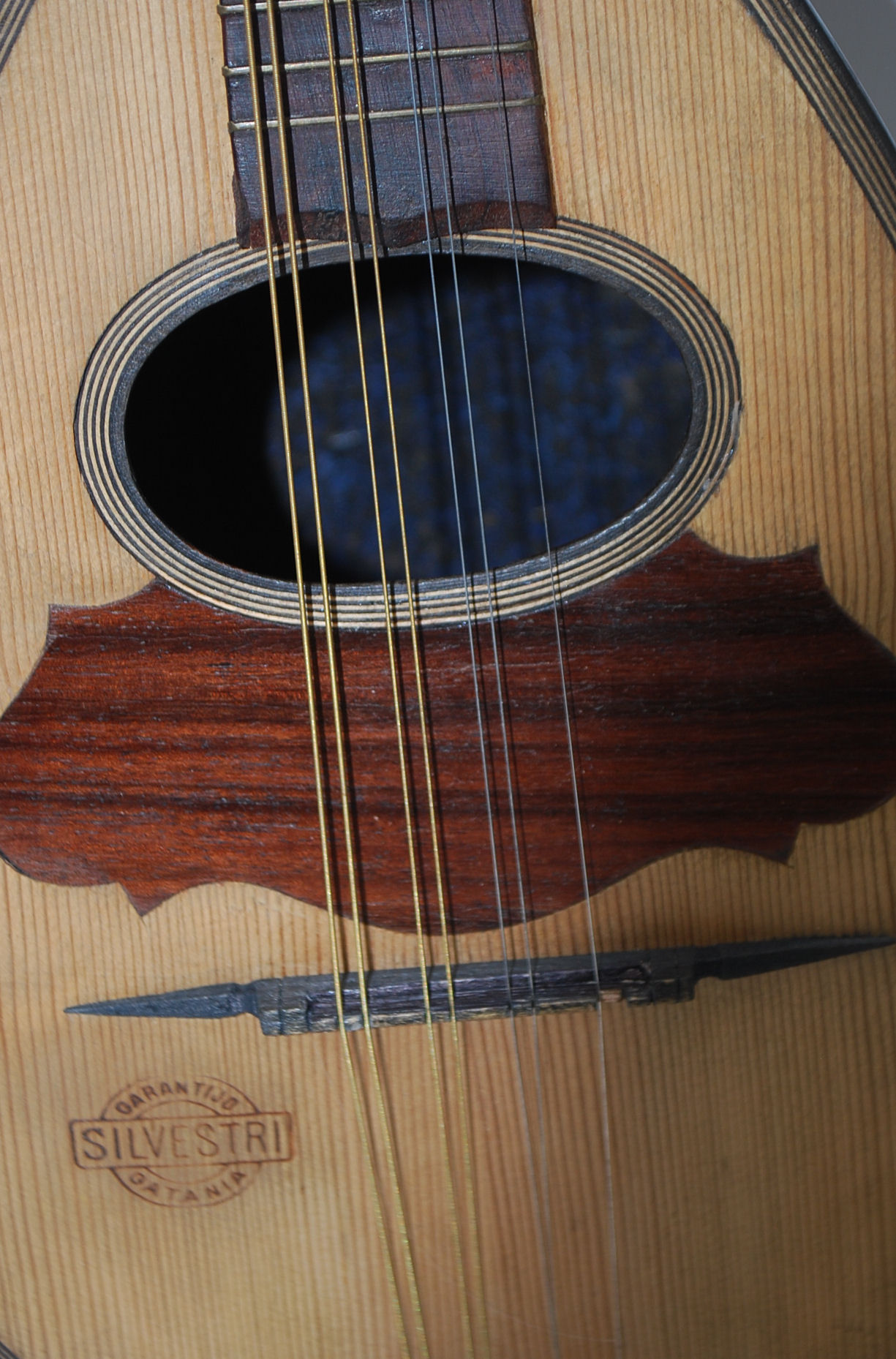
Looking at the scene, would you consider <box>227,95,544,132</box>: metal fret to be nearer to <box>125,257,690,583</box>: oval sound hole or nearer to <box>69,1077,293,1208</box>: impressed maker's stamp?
<box>125,257,690,583</box>: oval sound hole

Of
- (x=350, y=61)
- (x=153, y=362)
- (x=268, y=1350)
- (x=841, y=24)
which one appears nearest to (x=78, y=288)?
(x=153, y=362)

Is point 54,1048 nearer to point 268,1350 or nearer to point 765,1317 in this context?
point 268,1350

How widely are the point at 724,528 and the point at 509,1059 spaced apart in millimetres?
342

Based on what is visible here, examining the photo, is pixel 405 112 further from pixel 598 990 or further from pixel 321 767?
pixel 598 990

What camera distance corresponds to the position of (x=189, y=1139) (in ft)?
2.22

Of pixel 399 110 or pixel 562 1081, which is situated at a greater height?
pixel 399 110

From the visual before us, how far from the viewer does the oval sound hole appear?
90 centimetres

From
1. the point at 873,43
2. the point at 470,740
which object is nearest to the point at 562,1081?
the point at 470,740

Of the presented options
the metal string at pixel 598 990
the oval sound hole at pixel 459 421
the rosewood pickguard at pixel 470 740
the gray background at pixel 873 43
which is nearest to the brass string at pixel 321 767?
the rosewood pickguard at pixel 470 740

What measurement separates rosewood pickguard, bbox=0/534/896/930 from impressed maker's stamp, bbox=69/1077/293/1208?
12 centimetres

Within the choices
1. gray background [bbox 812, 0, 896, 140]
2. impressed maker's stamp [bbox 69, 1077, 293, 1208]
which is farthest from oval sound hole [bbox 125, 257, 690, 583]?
impressed maker's stamp [bbox 69, 1077, 293, 1208]

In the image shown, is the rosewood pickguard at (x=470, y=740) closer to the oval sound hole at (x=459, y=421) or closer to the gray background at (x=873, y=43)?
the oval sound hole at (x=459, y=421)

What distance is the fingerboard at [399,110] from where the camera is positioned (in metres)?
0.62

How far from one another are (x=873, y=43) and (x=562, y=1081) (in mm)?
732
